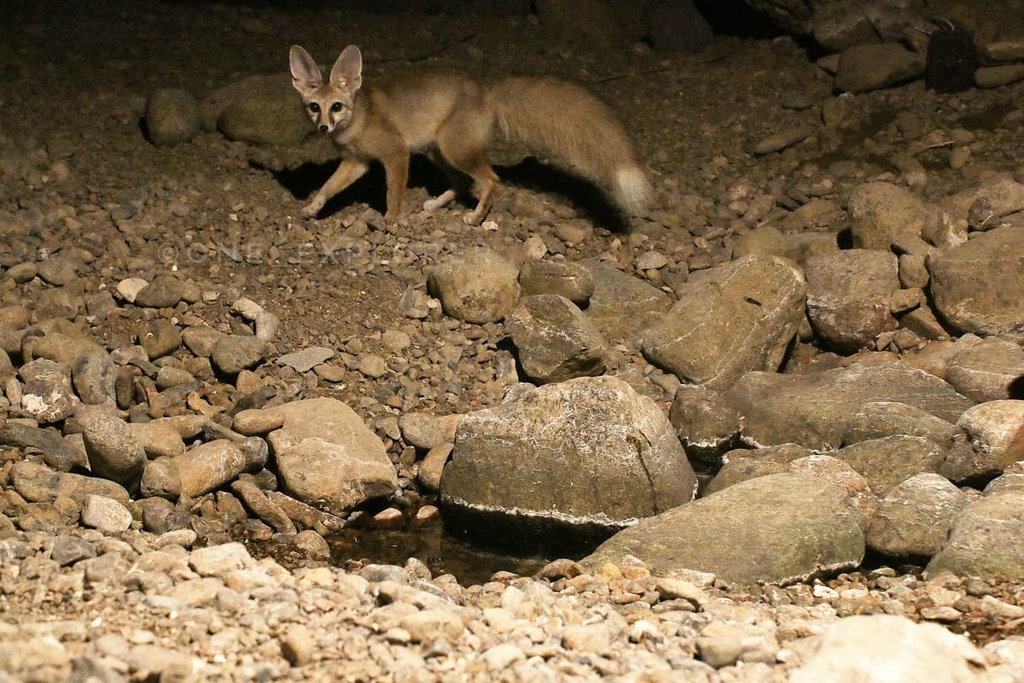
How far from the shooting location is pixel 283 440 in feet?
16.1

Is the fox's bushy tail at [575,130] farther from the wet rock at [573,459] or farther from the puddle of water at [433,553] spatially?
the puddle of water at [433,553]

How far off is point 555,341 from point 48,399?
7.62 ft

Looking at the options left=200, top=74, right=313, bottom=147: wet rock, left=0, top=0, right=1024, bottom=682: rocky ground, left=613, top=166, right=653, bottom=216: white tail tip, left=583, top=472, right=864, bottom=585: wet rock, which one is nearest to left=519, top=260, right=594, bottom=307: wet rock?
left=0, top=0, right=1024, bottom=682: rocky ground

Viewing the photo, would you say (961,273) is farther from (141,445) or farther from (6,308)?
(6,308)

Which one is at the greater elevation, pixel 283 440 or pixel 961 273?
pixel 961 273

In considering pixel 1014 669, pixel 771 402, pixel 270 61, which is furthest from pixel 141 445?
pixel 270 61

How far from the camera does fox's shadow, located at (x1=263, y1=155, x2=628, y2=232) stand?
7.09 m

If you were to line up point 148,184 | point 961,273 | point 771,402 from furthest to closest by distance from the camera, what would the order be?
point 148,184 < point 961,273 < point 771,402

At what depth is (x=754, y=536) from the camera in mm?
4074

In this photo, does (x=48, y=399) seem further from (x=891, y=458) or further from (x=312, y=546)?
(x=891, y=458)

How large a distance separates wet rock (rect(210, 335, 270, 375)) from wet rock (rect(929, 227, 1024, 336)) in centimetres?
345

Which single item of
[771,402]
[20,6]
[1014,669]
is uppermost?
[20,6]

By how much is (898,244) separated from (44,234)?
4.65 m

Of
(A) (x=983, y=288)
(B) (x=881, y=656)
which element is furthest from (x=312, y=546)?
(A) (x=983, y=288)
